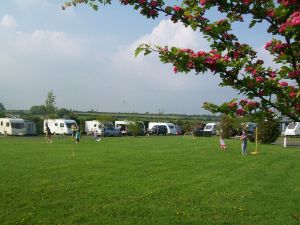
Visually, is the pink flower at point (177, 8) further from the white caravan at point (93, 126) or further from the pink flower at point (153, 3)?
the white caravan at point (93, 126)

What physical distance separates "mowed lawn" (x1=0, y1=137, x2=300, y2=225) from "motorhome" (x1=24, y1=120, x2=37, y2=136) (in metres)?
44.5

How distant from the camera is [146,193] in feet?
38.7

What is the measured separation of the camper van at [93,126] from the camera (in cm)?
6131

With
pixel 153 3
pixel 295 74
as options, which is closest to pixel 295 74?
pixel 295 74

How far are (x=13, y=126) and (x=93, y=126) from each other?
10939 millimetres

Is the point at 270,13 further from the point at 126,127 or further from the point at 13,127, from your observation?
the point at 126,127

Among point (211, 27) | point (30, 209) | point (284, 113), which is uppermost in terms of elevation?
point (211, 27)

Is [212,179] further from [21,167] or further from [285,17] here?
[285,17]

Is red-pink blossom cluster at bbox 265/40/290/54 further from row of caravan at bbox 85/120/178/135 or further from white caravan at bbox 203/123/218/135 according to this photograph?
white caravan at bbox 203/123/218/135

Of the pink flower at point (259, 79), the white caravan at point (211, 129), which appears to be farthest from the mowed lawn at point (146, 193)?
the white caravan at point (211, 129)

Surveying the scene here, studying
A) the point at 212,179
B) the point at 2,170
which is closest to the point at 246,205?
the point at 212,179

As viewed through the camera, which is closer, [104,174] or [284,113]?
[284,113]

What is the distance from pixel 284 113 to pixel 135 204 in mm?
6779

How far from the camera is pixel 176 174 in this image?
1542 centimetres
